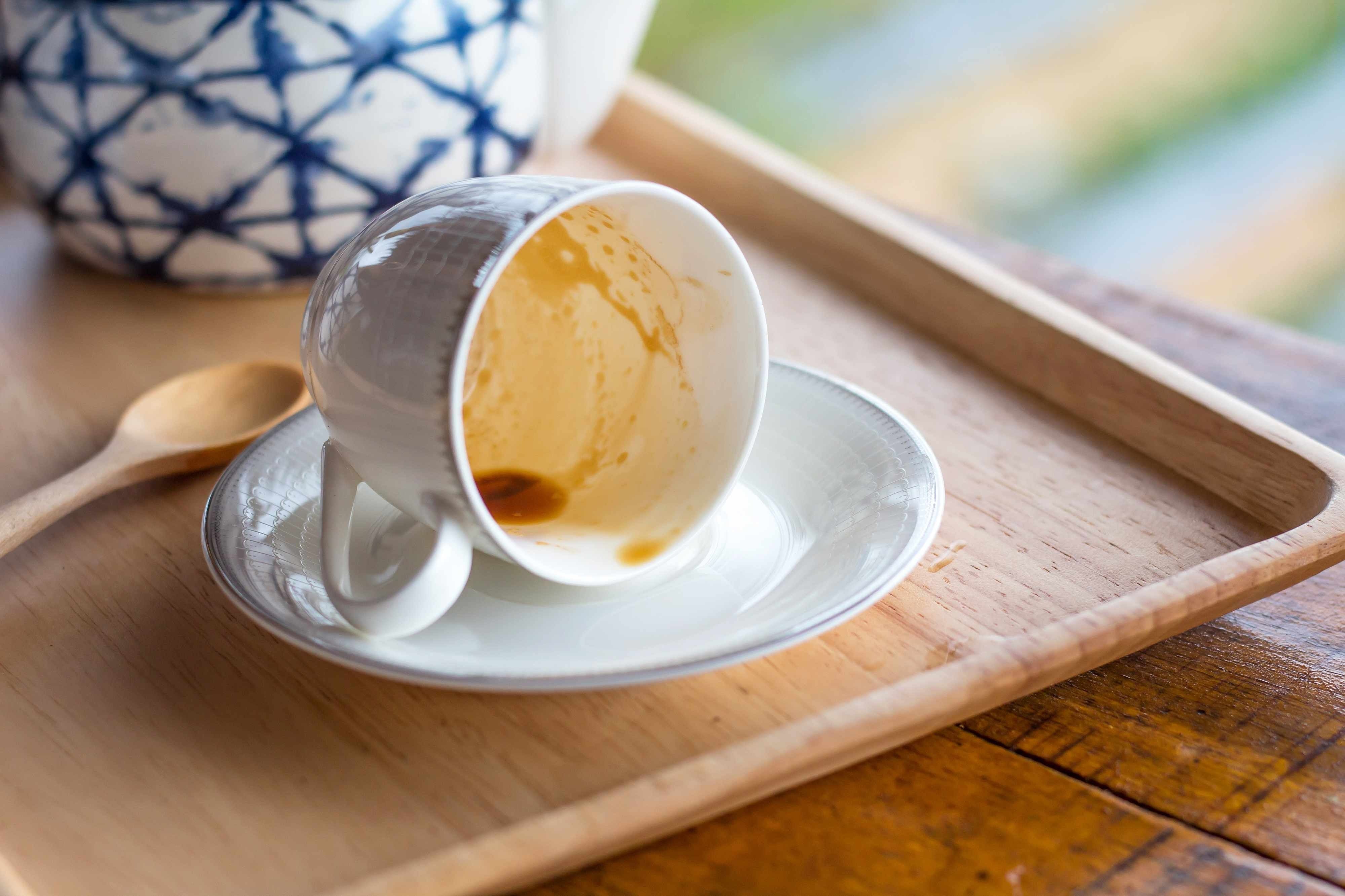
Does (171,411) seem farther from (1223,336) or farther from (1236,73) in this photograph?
(1236,73)

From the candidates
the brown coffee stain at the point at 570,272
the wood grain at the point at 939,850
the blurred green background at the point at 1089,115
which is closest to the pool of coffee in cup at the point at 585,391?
the brown coffee stain at the point at 570,272

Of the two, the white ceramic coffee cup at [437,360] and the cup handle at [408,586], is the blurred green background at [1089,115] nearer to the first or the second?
the white ceramic coffee cup at [437,360]

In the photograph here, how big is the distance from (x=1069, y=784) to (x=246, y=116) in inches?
20.4

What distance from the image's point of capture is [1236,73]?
233cm

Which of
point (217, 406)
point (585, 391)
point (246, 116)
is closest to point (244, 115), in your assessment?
point (246, 116)

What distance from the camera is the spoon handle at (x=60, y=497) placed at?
1.64 ft

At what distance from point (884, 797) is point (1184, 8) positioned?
2.34 m

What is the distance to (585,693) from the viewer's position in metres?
0.42

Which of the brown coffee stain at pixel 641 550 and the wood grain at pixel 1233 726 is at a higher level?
the brown coffee stain at pixel 641 550

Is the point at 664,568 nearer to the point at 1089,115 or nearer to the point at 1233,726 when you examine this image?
the point at 1233,726

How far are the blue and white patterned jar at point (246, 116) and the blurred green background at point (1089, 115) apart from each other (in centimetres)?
188

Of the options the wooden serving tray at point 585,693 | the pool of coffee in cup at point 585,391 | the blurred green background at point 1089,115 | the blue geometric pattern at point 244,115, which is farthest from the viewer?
Result: the blurred green background at point 1089,115

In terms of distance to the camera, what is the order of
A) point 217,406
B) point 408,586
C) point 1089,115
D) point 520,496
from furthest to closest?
point 1089,115 → point 217,406 → point 520,496 → point 408,586

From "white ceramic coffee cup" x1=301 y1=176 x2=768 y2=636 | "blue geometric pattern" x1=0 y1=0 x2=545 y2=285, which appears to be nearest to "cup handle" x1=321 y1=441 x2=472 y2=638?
"white ceramic coffee cup" x1=301 y1=176 x2=768 y2=636
